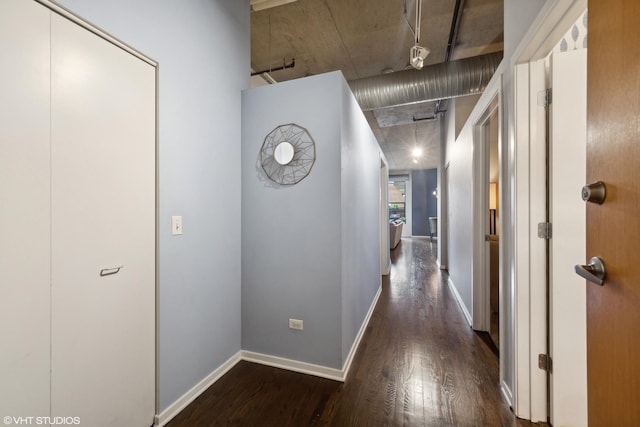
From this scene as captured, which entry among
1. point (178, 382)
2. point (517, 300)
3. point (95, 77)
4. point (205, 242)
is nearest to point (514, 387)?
point (517, 300)

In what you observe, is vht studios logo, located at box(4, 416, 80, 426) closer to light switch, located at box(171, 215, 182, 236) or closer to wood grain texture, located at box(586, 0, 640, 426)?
light switch, located at box(171, 215, 182, 236)

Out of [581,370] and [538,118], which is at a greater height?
[538,118]

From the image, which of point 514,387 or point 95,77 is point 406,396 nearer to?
point 514,387

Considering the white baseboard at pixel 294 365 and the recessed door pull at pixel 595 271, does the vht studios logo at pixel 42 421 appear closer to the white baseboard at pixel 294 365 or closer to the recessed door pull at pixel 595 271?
the white baseboard at pixel 294 365

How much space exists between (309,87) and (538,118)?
148cm

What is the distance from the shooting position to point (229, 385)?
1814 millimetres

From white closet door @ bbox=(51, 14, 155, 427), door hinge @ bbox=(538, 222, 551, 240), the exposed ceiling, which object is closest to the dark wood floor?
white closet door @ bbox=(51, 14, 155, 427)

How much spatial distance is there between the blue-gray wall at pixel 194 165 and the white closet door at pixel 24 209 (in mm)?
286

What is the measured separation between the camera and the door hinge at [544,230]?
1436mm

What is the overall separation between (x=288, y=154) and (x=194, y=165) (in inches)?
26.5

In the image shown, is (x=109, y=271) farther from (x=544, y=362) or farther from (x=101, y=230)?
(x=544, y=362)

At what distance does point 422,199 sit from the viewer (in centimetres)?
1120

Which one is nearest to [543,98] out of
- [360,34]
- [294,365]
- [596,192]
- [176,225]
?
[596,192]

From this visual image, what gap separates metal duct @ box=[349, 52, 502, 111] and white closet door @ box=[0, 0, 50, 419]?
2967 mm
